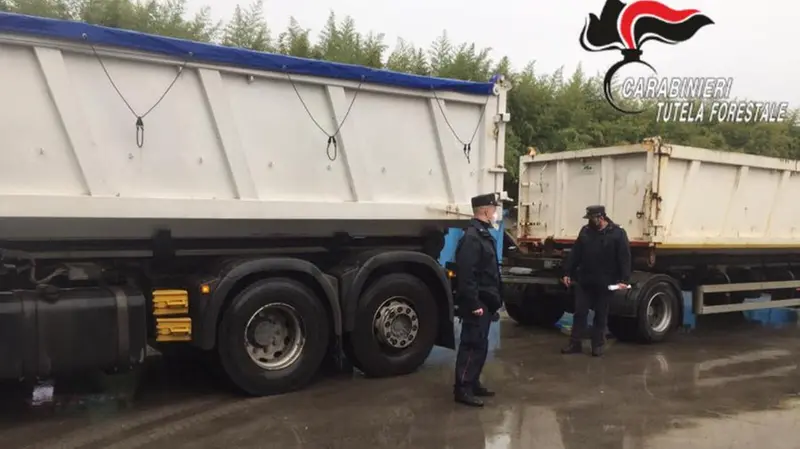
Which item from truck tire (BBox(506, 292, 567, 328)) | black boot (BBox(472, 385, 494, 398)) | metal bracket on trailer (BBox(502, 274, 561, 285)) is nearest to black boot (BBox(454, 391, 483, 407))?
black boot (BBox(472, 385, 494, 398))

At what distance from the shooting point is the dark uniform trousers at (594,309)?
777cm

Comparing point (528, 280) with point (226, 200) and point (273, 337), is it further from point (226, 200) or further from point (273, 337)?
point (226, 200)

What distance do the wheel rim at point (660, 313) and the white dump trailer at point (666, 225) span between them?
0.01 m

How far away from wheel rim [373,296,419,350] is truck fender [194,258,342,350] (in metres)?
0.47

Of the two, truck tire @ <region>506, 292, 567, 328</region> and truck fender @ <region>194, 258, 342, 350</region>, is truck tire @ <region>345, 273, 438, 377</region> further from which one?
truck tire @ <region>506, 292, 567, 328</region>

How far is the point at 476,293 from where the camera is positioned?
551 cm

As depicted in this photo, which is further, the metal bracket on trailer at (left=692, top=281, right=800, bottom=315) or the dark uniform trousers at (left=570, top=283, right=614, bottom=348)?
the metal bracket on trailer at (left=692, top=281, right=800, bottom=315)

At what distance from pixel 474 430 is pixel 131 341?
2.64 metres

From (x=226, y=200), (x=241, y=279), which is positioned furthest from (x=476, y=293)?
(x=226, y=200)

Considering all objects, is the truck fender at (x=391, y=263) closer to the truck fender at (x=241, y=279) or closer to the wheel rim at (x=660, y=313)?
the truck fender at (x=241, y=279)

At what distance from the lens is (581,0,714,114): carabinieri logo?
14109mm

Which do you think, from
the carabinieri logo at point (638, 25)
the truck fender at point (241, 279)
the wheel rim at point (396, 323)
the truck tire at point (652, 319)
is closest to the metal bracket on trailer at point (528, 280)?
the truck tire at point (652, 319)

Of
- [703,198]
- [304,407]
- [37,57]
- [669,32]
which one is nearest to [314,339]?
[304,407]

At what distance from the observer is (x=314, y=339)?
601 cm
